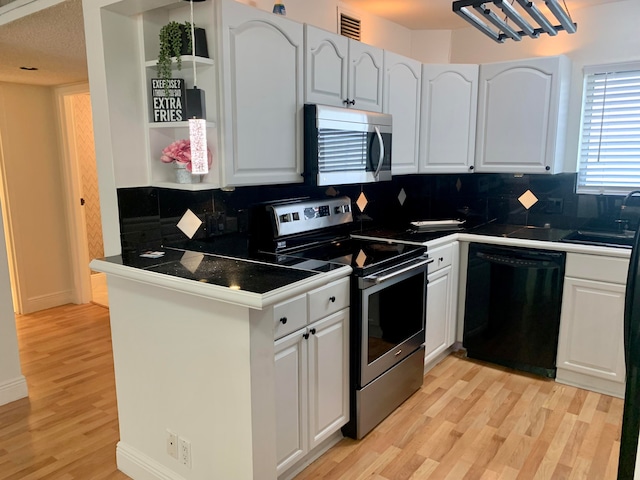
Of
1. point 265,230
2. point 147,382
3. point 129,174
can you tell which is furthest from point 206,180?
point 147,382

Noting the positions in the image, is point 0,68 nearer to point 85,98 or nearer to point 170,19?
point 85,98

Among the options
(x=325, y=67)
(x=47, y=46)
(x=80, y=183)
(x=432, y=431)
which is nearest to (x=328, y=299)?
(x=432, y=431)

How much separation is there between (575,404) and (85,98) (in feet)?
16.5

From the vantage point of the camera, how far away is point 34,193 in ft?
14.4

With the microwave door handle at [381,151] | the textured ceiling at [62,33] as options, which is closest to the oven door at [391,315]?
the microwave door handle at [381,151]

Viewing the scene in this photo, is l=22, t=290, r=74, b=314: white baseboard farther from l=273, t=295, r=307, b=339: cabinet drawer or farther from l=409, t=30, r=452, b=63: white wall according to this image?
l=409, t=30, r=452, b=63: white wall

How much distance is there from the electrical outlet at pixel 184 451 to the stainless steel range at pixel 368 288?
818 millimetres

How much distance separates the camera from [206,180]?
2119 millimetres

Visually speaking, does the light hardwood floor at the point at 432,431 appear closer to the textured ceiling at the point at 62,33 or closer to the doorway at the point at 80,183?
the doorway at the point at 80,183

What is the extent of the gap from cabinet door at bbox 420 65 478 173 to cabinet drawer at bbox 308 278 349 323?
1603mm

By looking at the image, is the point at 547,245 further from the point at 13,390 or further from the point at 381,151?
the point at 13,390

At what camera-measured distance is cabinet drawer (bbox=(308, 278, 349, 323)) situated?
2062 mm

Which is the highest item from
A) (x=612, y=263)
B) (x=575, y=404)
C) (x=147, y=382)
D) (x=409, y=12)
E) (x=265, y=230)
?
(x=409, y=12)

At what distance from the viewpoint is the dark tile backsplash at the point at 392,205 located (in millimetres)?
2250
